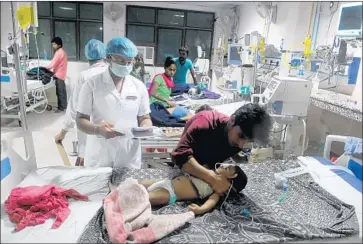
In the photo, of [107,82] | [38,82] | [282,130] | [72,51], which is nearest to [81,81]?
[107,82]

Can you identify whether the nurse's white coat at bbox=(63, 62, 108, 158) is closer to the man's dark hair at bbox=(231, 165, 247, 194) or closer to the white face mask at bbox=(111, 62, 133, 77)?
the white face mask at bbox=(111, 62, 133, 77)

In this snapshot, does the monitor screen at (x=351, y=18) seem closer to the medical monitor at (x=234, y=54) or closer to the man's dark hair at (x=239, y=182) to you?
the man's dark hair at (x=239, y=182)

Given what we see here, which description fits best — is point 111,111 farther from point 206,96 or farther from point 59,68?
point 59,68

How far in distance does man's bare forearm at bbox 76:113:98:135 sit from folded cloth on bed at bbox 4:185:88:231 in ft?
1.48

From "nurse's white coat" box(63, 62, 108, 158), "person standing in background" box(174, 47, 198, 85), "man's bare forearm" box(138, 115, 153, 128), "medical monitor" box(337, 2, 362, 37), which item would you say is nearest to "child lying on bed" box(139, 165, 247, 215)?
"man's bare forearm" box(138, 115, 153, 128)

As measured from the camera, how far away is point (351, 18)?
102 inches

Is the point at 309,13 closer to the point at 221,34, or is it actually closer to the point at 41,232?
the point at 221,34

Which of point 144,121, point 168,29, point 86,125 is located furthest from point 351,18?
point 168,29

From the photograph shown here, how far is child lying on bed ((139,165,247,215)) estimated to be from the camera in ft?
5.15

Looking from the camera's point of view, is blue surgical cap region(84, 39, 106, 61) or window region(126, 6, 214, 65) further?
window region(126, 6, 214, 65)

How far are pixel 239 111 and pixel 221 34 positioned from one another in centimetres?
616

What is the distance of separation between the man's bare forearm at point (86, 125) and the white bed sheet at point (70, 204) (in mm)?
246

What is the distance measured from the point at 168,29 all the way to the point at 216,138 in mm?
6367

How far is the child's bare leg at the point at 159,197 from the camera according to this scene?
1560mm
